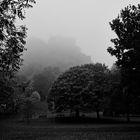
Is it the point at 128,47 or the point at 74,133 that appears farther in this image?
the point at 128,47

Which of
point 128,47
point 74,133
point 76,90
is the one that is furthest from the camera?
point 76,90

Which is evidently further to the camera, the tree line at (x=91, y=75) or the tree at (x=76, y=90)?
the tree at (x=76, y=90)

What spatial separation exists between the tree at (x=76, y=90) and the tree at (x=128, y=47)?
21.9m

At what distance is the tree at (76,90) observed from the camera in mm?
55438

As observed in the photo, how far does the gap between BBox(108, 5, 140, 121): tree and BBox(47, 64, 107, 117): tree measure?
21872mm

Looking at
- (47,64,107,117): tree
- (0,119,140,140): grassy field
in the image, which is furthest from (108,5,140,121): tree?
(47,64,107,117): tree

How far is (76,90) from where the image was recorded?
57.6m

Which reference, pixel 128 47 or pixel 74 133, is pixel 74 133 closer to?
pixel 74 133

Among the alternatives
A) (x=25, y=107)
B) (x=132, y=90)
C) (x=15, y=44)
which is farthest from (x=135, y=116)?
(x=15, y=44)

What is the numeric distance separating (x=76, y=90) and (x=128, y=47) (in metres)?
27.8

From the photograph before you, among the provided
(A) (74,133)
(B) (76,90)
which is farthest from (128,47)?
(B) (76,90)

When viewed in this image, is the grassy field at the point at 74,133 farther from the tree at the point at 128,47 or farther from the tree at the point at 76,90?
the tree at the point at 76,90

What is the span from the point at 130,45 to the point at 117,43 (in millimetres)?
2956

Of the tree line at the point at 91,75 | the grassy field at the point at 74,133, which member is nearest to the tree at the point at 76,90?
the tree line at the point at 91,75
